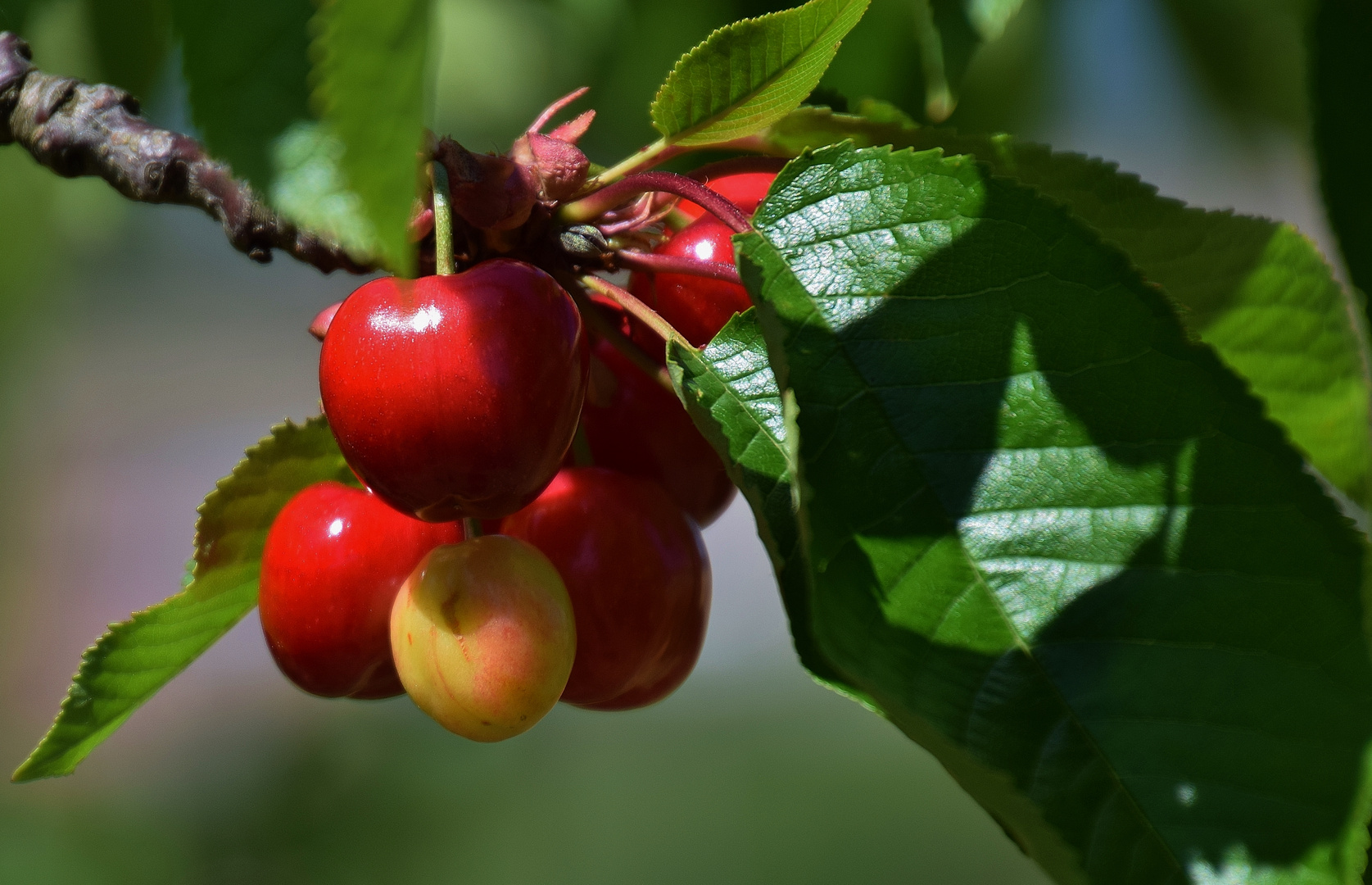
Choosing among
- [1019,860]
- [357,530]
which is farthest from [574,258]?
[1019,860]

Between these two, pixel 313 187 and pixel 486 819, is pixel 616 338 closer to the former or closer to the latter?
pixel 313 187

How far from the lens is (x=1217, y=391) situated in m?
0.38

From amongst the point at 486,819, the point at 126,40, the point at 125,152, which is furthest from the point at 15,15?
the point at 486,819

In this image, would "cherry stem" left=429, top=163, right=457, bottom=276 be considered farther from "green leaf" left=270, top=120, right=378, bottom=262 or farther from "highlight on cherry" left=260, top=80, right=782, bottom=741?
"green leaf" left=270, top=120, right=378, bottom=262

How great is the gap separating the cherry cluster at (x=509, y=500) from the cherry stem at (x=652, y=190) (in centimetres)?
1

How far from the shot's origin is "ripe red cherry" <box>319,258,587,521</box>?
39cm

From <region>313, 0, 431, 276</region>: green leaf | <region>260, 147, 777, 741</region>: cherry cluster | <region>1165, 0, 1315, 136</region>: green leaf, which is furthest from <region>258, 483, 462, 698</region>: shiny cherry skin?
<region>1165, 0, 1315, 136</region>: green leaf

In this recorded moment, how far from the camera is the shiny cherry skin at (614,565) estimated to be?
0.50 meters

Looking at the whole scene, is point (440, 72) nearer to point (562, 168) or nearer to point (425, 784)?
point (562, 168)

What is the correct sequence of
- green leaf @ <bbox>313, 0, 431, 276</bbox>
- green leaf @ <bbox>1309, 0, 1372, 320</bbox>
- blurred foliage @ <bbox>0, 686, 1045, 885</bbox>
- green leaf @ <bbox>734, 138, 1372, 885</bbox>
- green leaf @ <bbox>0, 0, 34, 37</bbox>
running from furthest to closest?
blurred foliage @ <bbox>0, 686, 1045, 885</bbox> → green leaf @ <bbox>0, 0, 34, 37</bbox> → green leaf @ <bbox>1309, 0, 1372, 320</bbox> → green leaf @ <bbox>734, 138, 1372, 885</bbox> → green leaf @ <bbox>313, 0, 431, 276</bbox>

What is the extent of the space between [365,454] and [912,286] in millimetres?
213

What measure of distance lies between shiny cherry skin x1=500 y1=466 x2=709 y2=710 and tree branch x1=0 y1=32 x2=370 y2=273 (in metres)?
0.14

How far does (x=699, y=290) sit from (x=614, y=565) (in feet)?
0.43

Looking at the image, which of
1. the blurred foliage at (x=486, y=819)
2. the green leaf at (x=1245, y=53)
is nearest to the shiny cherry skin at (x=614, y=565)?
the green leaf at (x=1245, y=53)
